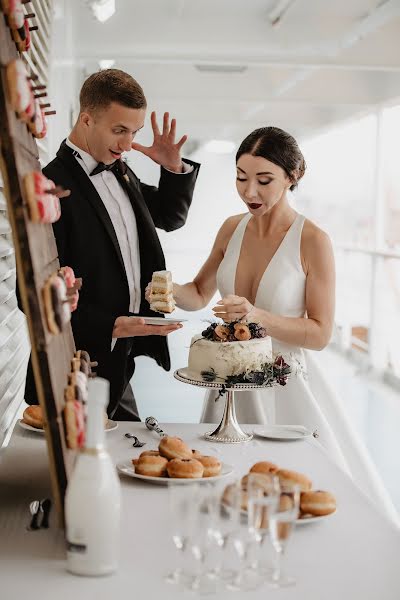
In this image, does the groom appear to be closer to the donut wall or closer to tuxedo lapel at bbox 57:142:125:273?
tuxedo lapel at bbox 57:142:125:273

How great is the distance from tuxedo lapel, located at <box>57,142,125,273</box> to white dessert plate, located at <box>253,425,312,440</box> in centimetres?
75

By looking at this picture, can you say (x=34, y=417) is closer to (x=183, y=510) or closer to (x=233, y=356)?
(x=233, y=356)

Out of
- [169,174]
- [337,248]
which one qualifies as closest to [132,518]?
[169,174]

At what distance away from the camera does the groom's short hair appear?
256cm

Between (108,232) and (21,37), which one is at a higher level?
(21,37)

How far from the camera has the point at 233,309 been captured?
2.55 m

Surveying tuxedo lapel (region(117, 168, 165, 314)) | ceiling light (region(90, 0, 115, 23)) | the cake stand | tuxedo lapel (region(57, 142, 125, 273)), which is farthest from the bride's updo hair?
ceiling light (region(90, 0, 115, 23))

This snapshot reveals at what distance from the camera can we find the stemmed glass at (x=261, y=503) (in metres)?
Result: 1.19

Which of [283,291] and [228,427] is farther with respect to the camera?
[283,291]

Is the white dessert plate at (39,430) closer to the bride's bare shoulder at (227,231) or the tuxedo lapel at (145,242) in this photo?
the tuxedo lapel at (145,242)

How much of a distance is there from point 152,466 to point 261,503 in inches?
23.1

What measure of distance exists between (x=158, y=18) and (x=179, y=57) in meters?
0.31

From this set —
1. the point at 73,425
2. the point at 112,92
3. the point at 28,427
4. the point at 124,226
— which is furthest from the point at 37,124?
the point at 124,226

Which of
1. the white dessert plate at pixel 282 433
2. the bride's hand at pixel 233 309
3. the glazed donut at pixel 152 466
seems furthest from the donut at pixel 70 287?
the bride's hand at pixel 233 309
